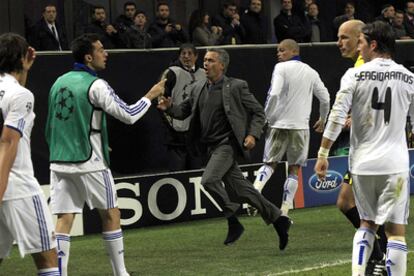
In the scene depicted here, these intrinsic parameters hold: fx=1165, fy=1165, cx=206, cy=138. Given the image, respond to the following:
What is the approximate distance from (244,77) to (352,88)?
29.7 feet

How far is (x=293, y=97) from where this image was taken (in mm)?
13992

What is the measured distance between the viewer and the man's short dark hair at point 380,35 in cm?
816

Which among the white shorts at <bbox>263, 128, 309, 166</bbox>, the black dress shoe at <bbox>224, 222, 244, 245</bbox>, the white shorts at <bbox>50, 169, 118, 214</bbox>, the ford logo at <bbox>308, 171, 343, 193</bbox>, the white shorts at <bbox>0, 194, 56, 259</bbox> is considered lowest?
the ford logo at <bbox>308, 171, 343, 193</bbox>

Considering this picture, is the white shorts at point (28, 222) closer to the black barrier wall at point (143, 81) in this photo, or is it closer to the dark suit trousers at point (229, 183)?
the dark suit trousers at point (229, 183)

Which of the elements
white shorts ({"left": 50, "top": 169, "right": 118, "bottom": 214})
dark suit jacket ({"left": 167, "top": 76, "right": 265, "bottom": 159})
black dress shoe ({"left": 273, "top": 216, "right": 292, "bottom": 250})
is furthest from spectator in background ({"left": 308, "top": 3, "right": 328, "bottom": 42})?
white shorts ({"left": 50, "top": 169, "right": 118, "bottom": 214})

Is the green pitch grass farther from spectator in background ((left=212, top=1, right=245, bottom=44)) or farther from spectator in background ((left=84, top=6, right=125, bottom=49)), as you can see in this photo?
spectator in background ((left=212, top=1, right=245, bottom=44))

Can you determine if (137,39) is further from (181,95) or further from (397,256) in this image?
(397,256)

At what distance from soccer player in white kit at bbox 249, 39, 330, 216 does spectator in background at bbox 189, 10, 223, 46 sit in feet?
11.9

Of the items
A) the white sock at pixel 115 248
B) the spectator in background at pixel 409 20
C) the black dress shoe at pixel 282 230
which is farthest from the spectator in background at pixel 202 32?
the white sock at pixel 115 248

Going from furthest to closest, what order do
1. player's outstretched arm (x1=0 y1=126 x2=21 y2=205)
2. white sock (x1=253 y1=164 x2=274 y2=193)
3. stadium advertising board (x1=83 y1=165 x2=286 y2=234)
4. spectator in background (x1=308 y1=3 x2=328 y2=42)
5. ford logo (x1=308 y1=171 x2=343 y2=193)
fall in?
spectator in background (x1=308 y1=3 x2=328 y2=42) < ford logo (x1=308 y1=171 x2=343 y2=193) < stadium advertising board (x1=83 y1=165 x2=286 y2=234) < white sock (x1=253 y1=164 x2=274 y2=193) < player's outstretched arm (x1=0 y1=126 x2=21 y2=205)

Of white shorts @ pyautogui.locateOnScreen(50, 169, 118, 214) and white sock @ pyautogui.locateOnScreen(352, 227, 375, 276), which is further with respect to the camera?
white shorts @ pyautogui.locateOnScreen(50, 169, 118, 214)

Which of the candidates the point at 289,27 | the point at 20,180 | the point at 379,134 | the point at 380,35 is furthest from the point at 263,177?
the point at 20,180

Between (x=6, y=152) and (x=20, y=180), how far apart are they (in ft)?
1.06

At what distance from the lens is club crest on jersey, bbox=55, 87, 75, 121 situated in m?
9.38
